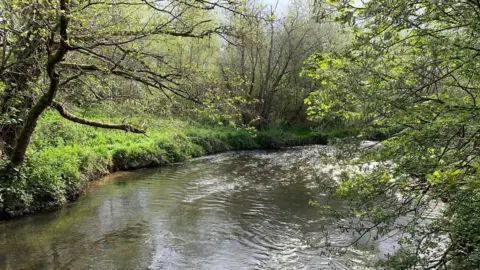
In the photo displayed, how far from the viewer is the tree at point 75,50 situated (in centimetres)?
729

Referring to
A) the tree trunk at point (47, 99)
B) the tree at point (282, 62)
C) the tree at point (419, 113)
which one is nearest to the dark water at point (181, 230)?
the tree at point (419, 113)

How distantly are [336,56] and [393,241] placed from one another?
5.55 m

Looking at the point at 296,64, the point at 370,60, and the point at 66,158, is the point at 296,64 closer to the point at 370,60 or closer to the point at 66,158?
the point at 66,158

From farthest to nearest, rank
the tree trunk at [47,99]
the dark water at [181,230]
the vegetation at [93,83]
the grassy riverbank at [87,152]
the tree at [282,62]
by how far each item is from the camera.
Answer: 1. the tree at [282,62]
2. the grassy riverbank at [87,152]
3. the vegetation at [93,83]
4. the dark water at [181,230]
5. the tree trunk at [47,99]

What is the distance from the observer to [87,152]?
13.5m

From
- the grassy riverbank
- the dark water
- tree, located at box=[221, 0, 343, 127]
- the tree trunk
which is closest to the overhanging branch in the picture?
the grassy riverbank

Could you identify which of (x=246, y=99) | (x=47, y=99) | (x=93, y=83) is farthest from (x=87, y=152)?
(x=246, y=99)

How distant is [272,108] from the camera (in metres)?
31.2

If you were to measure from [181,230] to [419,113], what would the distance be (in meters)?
6.51

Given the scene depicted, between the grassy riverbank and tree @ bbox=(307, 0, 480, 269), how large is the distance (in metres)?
1.54

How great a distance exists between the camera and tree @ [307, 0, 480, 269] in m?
3.51

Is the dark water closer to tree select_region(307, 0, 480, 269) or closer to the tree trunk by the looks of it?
tree select_region(307, 0, 480, 269)

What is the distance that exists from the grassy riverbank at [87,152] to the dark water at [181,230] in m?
0.62

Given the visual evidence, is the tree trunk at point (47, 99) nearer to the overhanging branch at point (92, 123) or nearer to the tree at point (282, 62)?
the overhanging branch at point (92, 123)
